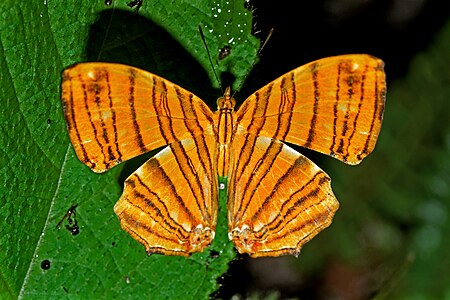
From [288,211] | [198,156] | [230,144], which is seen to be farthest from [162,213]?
[288,211]

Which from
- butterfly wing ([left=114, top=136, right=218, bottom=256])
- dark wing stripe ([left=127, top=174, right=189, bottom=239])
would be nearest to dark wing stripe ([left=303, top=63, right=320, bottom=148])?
butterfly wing ([left=114, top=136, right=218, bottom=256])

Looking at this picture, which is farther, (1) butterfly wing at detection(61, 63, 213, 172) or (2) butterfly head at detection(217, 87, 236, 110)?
(2) butterfly head at detection(217, 87, 236, 110)

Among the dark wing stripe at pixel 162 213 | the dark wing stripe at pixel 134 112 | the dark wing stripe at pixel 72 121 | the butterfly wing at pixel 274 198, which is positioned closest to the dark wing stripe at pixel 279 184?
the butterfly wing at pixel 274 198

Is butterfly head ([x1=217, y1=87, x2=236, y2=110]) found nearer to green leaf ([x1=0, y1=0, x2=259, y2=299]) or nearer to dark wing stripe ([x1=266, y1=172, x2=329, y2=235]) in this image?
green leaf ([x1=0, y1=0, x2=259, y2=299])

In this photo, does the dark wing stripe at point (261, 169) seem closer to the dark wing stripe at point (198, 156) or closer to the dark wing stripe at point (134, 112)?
the dark wing stripe at point (198, 156)

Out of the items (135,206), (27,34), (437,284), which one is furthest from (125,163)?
(437,284)

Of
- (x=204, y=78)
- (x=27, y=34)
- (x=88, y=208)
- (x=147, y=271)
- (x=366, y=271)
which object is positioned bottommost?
(x=366, y=271)

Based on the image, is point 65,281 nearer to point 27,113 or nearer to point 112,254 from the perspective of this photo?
point 112,254
